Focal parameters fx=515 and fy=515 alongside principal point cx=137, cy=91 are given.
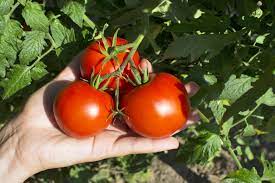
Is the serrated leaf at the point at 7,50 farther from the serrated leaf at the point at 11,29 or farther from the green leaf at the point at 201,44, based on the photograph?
the green leaf at the point at 201,44

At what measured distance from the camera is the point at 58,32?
1.37 meters

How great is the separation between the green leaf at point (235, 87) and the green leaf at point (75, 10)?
40 centimetres

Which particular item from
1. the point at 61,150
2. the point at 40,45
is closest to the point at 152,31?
the point at 40,45

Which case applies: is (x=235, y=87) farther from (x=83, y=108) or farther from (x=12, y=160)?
(x=12, y=160)

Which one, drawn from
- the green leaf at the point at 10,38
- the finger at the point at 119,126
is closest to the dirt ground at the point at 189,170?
the finger at the point at 119,126

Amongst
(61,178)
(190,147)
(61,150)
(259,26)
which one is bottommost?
(61,178)

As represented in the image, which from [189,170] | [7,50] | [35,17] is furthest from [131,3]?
[189,170]

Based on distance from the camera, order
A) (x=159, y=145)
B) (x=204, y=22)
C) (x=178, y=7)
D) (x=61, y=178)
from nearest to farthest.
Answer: (x=204, y=22), (x=178, y=7), (x=159, y=145), (x=61, y=178)

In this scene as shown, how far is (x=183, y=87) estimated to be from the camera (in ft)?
4.36

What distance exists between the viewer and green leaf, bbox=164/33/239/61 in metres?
1.08

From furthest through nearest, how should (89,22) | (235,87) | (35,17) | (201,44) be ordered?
(89,22), (35,17), (235,87), (201,44)

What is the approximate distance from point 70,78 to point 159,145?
34cm

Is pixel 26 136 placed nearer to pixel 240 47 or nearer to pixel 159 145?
pixel 159 145

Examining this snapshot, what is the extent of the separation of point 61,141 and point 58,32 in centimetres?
30
